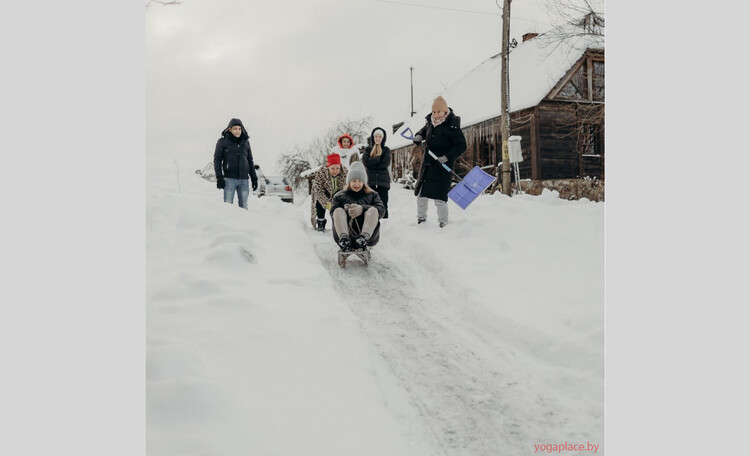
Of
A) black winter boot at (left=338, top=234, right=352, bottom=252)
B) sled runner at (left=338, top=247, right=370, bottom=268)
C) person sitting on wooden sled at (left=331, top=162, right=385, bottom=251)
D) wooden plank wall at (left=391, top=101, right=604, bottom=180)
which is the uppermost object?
wooden plank wall at (left=391, top=101, right=604, bottom=180)

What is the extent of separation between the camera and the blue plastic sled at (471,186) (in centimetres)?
661

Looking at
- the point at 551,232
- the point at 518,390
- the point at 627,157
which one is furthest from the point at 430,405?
the point at 551,232

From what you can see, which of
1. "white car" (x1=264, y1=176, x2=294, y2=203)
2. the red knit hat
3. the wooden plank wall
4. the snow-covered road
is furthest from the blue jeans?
"white car" (x1=264, y1=176, x2=294, y2=203)

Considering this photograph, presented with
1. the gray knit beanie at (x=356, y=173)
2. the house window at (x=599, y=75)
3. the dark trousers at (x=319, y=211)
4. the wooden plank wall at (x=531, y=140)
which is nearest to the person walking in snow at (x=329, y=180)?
the dark trousers at (x=319, y=211)

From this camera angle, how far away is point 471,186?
674 cm

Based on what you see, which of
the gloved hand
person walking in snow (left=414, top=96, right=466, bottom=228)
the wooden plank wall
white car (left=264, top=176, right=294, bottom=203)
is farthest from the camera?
white car (left=264, top=176, right=294, bottom=203)

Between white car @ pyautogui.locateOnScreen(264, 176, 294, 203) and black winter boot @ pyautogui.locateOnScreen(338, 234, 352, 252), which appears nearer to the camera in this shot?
black winter boot @ pyautogui.locateOnScreen(338, 234, 352, 252)

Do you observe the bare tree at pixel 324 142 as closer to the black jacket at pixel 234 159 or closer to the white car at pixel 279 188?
the black jacket at pixel 234 159

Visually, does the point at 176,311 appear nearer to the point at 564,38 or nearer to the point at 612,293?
the point at 612,293

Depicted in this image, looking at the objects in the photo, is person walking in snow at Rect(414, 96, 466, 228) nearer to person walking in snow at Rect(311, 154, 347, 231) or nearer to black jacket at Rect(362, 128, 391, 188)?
black jacket at Rect(362, 128, 391, 188)

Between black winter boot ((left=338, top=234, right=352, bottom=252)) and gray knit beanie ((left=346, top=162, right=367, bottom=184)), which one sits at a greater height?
gray knit beanie ((left=346, top=162, right=367, bottom=184))

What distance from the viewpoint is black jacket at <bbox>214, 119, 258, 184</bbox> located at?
22.2 ft

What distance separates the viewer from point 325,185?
7109mm

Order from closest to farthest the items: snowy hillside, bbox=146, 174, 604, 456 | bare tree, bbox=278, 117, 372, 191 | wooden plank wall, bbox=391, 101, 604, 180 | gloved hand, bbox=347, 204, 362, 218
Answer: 1. snowy hillside, bbox=146, 174, 604, 456
2. gloved hand, bbox=347, 204, 362, 218
3. bare tree, bbox=278, 117, 372, 191
4. wooden plank wall, bbox=391, 101, 604, 180
